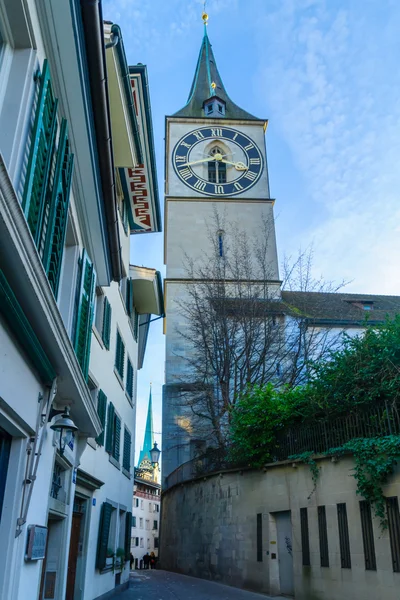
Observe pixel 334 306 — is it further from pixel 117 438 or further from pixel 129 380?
pixel 117 438

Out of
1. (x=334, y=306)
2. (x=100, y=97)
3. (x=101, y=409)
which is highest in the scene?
(x=334, y=306)

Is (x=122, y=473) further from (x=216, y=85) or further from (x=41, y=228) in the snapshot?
(x=216, y=85)

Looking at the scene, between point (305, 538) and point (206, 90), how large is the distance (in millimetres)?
44333

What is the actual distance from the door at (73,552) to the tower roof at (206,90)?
38038 millimetres

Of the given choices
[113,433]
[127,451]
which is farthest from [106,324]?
[127,451]

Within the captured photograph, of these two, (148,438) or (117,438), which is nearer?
(117,438)

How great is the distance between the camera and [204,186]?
40375 mm

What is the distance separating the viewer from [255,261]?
35938 mm

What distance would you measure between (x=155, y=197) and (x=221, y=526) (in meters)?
10.2

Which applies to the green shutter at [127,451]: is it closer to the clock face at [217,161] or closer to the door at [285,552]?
the door at [285,552]

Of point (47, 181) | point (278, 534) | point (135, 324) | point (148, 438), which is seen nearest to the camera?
point (47, 181)

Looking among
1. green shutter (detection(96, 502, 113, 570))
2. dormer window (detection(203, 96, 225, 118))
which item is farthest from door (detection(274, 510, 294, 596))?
dormer window (detection(203, 96, 225, 118))

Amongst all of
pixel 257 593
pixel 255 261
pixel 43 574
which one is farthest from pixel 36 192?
pixel 255 261

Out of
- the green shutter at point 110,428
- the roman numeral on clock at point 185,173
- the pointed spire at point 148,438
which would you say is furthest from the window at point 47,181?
the pointed spire at point 148,438
